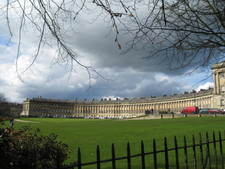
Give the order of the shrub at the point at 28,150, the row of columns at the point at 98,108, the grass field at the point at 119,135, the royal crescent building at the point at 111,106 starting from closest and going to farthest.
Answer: the shrub at the point at 28,150
the grass field at the point at 119,135
the royal crescent building at the point at 111,106
the row of columns at the point at 98,108

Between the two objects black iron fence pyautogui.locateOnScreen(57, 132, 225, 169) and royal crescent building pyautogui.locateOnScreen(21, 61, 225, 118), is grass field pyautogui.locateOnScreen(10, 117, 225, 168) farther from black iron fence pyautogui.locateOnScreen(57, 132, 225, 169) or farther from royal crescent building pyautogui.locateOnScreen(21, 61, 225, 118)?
royal crescent building pyautogui.locateOnScreen(21, 61, 225, 118)

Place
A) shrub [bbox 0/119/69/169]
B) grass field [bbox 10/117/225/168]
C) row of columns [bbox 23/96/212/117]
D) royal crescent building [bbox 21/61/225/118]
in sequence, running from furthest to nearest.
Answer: row of columns [bbox 23/96/212/117], royal crescent building [bbox 21/61/225/118], grass field [bbox 10/117/225/168], shrub [bbox 0/119/69/169]

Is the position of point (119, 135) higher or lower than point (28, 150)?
lower

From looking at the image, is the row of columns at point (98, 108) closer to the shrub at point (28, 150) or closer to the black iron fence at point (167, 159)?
the black iron fence at point (167, 159)

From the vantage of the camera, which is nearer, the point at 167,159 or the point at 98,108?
the point at 167,159

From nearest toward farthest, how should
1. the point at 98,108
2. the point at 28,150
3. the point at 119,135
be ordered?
the point at 28,150 → the point at 119,135 → the point at 98,108

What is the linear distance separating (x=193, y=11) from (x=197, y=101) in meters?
107

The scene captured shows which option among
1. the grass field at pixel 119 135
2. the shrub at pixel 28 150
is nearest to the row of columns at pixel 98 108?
the grass field at pixel 119 135

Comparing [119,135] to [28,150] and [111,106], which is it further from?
[111,106]

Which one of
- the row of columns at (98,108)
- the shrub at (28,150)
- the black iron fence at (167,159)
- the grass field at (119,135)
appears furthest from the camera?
the row of columns at (98,108)

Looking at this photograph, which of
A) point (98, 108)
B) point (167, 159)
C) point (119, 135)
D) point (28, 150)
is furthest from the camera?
point (98, 108)

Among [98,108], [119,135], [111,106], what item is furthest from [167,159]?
[98,108]

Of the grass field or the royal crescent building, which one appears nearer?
the grass field

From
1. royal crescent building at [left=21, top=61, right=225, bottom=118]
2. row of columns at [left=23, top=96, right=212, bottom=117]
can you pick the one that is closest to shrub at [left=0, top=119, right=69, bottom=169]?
royal crescent building at [left=21, top=61, right=225, bottom=118]
